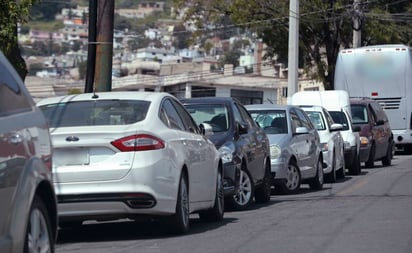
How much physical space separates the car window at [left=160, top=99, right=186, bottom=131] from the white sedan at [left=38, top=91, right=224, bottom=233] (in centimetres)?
3

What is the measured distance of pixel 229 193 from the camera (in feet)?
47.3

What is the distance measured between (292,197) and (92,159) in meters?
7.43

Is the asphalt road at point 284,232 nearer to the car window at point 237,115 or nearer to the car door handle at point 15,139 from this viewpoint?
the car window at point 237,115

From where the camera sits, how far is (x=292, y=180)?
18.2m

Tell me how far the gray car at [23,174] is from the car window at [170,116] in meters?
3.70

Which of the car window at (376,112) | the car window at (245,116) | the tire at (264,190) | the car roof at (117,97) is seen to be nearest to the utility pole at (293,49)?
the car window at (376,112)

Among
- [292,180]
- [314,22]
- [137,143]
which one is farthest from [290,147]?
[314,22]

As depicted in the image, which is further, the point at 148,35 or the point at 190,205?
the point at 148,35

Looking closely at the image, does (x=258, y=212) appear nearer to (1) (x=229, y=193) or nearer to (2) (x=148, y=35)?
(1) (x=229, y=193)

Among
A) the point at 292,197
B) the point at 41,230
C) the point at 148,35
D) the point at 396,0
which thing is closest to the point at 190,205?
the point at 41,230

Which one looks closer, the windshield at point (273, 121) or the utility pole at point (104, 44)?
the utility pole at point (104, 44)

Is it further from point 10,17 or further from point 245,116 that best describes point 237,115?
point 10,17

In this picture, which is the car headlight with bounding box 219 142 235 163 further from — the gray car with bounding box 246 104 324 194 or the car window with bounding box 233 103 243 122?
the gray car with bounding box 246 104 324 194

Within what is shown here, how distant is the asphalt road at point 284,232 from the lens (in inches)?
417
